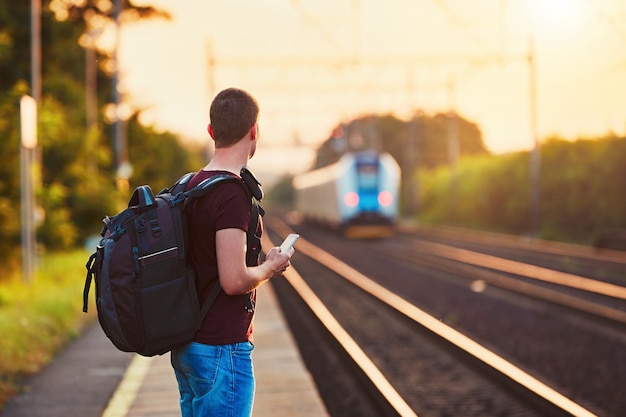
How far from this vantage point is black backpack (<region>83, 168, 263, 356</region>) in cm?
307

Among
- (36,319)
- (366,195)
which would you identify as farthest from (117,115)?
(36,319)

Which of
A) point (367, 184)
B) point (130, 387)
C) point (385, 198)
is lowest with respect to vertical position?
point (130, 387)

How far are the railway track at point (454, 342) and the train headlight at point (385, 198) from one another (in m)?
15.1

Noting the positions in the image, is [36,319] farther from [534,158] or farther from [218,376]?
[534,158]

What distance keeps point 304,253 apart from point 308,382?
70.7 feet

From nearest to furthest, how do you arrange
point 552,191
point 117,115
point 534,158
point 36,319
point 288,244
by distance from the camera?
point 288,244
point 36,319
point 117,115
point 534,158
point 552,191

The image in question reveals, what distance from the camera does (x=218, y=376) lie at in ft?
10.4

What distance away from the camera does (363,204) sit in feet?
116

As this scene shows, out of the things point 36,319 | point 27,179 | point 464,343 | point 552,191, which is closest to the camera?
point 464,343

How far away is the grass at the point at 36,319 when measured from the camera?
337 inches

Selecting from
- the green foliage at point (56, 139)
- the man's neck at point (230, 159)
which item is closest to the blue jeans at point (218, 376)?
the man's neck at point (230, 159)

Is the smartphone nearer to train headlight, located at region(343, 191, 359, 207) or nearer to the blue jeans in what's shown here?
the blue jeans

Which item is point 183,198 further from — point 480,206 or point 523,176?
point 480,206

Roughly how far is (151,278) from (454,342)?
6.92 meters
